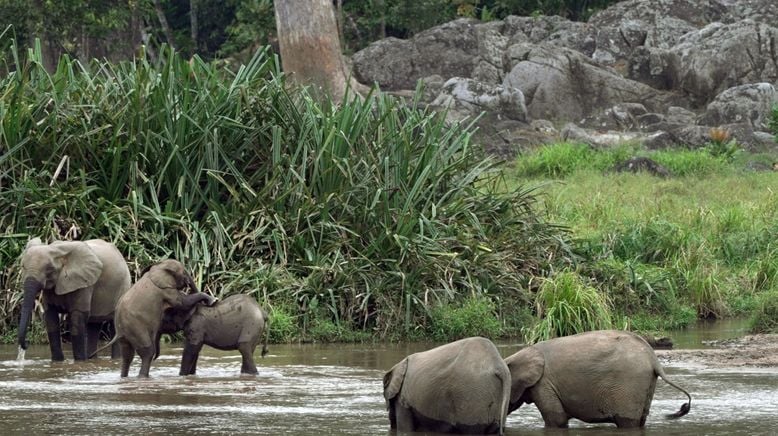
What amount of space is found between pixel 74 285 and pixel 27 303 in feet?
1.49

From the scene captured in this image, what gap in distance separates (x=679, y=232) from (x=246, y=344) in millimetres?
7460

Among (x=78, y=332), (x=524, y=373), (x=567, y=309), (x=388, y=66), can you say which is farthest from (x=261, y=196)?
(x=388, y=66)

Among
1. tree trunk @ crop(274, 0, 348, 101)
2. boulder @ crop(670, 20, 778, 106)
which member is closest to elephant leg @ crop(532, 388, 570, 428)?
tree trunk @ crop(274, 0, 348, 101)

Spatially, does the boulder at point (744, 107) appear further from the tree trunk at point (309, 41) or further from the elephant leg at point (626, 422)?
the elephant leg at point (626, 422)

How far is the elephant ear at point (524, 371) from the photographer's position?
801 cm

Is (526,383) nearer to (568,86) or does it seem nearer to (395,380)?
(395,380)

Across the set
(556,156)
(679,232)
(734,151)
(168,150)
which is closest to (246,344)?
(168,150)

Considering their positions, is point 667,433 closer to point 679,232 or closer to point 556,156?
point 679,232

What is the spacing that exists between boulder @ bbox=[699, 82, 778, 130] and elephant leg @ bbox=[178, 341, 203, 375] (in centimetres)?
2024

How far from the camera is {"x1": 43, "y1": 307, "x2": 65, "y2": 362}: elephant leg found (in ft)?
38.3

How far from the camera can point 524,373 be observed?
316 inches

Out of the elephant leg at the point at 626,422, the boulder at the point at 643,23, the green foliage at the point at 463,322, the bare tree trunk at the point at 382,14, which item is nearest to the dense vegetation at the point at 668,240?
the green foliage at the point at 463,322

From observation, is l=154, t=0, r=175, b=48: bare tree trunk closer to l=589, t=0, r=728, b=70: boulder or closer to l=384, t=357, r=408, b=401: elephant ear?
l=589, t=0, r=728, b=70: boulder

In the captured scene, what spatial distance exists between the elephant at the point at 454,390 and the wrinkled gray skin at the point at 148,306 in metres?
2.92
